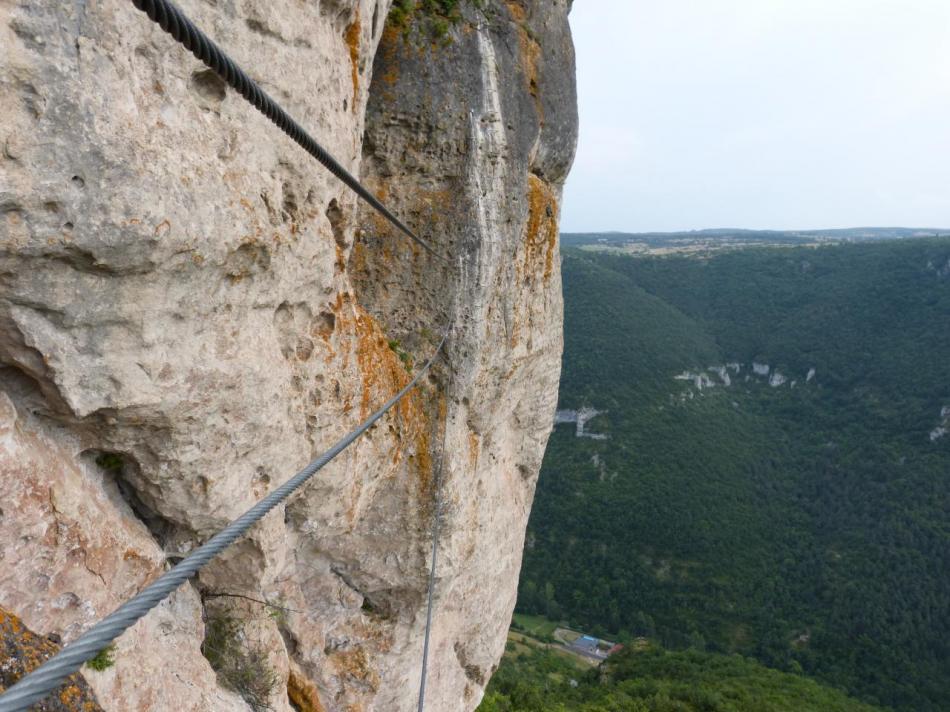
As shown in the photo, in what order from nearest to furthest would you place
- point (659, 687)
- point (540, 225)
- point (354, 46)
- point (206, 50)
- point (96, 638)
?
point (96, 638) → point (206, 50) → point (354, 46) → point (540, 225) → point (659, 687)

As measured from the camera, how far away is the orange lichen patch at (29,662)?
215cm

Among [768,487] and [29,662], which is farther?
[768,487]

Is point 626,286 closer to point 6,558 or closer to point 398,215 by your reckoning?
point 398,215

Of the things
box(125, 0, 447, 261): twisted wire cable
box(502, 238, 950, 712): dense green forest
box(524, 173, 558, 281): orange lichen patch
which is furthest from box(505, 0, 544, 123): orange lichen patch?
box(502, 238, 950, 712): dense green forest

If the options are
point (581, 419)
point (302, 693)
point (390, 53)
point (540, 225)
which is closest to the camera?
point (302, 693)

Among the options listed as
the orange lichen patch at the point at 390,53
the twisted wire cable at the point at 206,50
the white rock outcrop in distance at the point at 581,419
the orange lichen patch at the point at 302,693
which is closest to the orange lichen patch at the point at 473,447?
the orange lichen patch at the point at 302,693

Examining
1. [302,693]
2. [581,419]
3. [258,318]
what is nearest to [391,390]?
[258,318]

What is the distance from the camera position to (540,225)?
339 inches

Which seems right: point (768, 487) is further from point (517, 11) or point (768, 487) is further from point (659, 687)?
point (517, 11)

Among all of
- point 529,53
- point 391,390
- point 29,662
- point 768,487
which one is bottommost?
point 768,487

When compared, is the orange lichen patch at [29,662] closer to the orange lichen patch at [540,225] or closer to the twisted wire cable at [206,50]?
the twisted wire cable at [206,50]

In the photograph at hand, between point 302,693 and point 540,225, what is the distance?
22.5ft

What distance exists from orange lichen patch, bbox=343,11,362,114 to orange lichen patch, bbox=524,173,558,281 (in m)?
3.61

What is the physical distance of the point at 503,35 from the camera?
7438 millimetres
